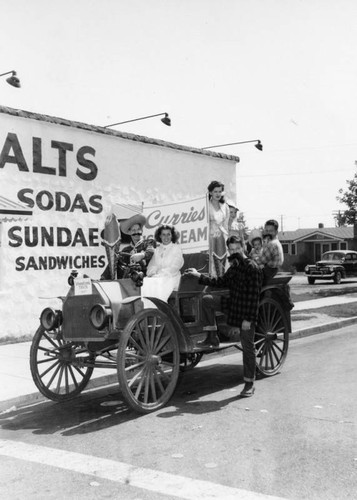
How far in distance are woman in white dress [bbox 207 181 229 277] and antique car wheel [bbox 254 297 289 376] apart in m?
0.81

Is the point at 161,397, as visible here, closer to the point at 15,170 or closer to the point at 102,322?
the point at 102,322

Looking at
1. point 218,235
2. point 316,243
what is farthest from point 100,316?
point 316,243

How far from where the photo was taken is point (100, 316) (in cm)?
608

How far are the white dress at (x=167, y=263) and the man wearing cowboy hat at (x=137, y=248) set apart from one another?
9.1 inches

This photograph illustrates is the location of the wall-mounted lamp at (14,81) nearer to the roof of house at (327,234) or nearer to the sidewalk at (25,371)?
the sidewalk at (25,371)

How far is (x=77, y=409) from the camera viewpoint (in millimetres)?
6586

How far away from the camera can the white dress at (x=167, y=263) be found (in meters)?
6.89

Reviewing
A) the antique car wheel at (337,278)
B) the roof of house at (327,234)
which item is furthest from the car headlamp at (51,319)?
the roof of house at (327,234)

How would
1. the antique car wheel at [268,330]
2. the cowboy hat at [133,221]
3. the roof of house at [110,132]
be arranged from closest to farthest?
the antique car wheel at [268,330] → the cowboy hat at [133,221] → the roof of house at [110,132]

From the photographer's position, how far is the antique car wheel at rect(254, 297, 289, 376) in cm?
769

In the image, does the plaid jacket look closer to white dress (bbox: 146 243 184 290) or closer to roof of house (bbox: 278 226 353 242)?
white dress (bbox: 146 243 184 290)

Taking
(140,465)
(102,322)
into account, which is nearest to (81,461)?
(140,465)

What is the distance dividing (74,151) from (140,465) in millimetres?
8885

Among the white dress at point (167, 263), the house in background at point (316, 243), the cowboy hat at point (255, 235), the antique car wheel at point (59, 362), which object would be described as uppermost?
the house in background at point (316, 243)
